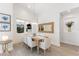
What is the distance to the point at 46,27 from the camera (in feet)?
8.71

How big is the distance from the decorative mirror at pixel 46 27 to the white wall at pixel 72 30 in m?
0.31

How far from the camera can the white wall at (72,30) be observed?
2.48 metres

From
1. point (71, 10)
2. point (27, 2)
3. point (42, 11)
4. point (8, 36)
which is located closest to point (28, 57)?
point (8, 36)

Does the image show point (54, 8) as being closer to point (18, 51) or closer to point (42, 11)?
point (42, 11)

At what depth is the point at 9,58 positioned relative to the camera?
8.25 ft

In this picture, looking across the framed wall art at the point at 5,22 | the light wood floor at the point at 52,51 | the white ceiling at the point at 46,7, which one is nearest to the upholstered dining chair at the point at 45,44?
the light wood floor at the point at 52,51

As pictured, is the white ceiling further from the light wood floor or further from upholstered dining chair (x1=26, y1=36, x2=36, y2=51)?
the light wood floor

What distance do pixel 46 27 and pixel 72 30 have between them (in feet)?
2.40

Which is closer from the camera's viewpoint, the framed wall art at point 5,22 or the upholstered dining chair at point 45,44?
the framed wall art at point 5,22

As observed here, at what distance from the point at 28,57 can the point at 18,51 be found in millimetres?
326

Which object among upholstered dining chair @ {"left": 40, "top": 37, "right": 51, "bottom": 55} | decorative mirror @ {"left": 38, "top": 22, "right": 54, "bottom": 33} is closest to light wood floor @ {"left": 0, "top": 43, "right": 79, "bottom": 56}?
upholstered dining chair @ {"left": 40, "top": 37, "right": 51, "bottom": 55}

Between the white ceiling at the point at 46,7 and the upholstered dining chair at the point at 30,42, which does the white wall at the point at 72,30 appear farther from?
the upholstered dining chair at the point at 30,42

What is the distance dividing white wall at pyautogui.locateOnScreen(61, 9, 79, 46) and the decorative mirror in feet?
1.03

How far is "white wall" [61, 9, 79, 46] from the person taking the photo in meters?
2.48
